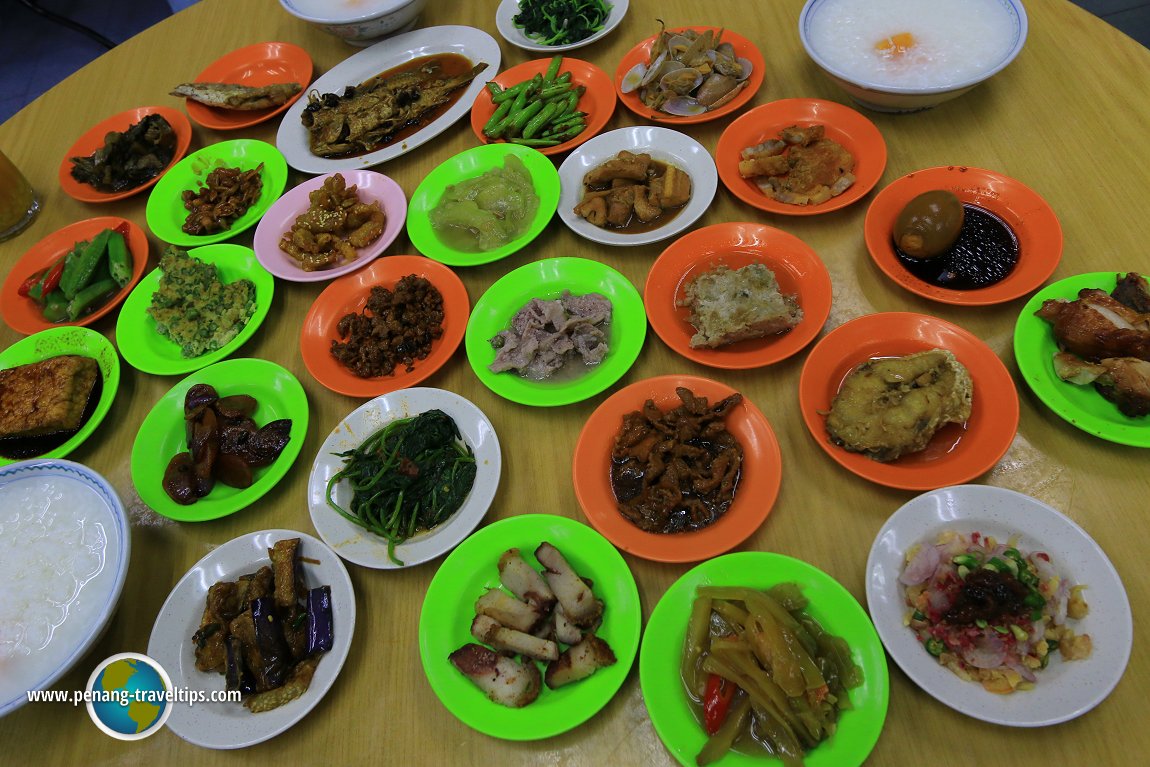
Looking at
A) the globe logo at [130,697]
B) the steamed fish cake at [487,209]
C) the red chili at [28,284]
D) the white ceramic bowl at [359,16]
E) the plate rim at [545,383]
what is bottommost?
the globe logo at [130,697]

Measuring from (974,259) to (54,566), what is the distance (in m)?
3.92

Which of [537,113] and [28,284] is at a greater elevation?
[537,113]

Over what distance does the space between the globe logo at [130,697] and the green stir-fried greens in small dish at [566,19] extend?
3929mm

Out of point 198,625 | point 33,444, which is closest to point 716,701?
point 198,625

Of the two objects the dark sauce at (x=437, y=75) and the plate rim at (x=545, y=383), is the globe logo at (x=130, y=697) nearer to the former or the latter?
the plate rim at (x=545, y=383)

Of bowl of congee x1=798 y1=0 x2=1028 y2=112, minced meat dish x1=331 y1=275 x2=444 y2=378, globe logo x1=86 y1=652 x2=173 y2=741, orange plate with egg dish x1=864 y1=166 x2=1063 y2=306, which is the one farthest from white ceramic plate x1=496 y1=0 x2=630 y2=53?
globe logo x1=86 y1=652 x2=173 y2=741

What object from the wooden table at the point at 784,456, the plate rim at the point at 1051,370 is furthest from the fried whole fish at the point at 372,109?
the plate rim at the point at 1051,370

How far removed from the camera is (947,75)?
303cm

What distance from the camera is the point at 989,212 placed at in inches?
108

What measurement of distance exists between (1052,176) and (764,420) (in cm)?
196

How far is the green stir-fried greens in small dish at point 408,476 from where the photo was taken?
Answer: 94.0 inches

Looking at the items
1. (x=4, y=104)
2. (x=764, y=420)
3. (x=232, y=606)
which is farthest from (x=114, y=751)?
(x=4, y=104)

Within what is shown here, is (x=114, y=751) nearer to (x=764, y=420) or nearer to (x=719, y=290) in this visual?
(x=764, y=420)

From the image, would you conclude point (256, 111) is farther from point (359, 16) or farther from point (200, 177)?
point (359, 16)
